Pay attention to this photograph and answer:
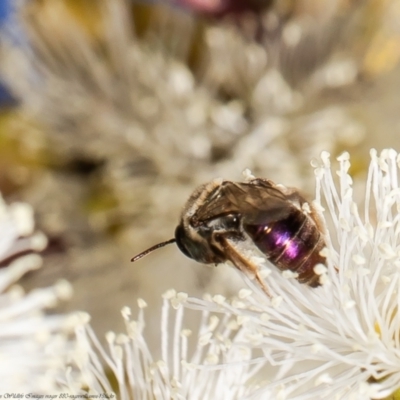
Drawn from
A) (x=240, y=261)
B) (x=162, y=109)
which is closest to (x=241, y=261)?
(x=240, y=261)

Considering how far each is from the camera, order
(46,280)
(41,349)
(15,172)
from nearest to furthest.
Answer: (41,349) < (46,280) < (15,172)

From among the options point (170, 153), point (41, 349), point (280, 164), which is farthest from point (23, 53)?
point (41, 349)

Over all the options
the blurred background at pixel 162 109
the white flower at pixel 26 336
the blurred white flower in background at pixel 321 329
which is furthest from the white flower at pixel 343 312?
the blurred background at pixel 162 109

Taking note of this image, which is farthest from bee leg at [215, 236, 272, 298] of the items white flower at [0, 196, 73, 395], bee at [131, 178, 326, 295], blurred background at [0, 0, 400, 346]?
blurred background at [0, 0, 400, 346]

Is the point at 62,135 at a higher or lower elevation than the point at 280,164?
higher

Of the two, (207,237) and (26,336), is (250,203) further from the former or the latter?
(26,336)

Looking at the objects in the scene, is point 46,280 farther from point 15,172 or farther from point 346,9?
point 346,9
